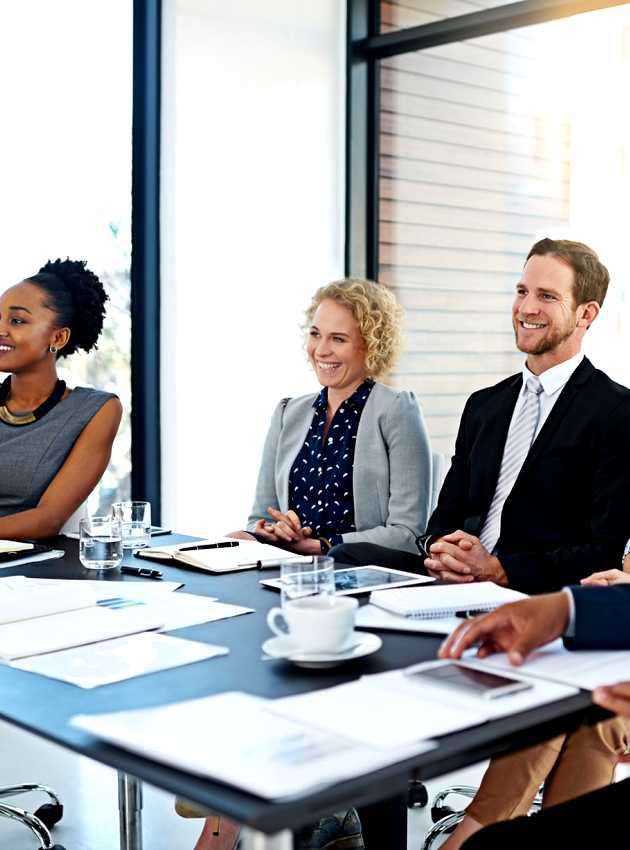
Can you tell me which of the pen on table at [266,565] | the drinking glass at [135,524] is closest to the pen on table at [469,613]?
the pen on table at [266,565]

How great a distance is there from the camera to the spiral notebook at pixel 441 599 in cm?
180

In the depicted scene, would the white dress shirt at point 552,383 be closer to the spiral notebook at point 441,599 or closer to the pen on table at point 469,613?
the spiral notebook at point 441,599

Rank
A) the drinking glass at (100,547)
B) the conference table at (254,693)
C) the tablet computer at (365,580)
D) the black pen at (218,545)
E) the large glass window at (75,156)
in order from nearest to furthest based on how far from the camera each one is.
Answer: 1. the conference table at (254,693)
2. the tablet computer at (365,580)
3. the drinking glass at (100,547)
4. the black pen at (218,545)
5. the large glass window at (75,156)

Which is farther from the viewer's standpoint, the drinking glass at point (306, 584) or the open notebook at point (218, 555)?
the open notebook at point (218, 555)

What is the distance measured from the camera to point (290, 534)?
2.98m

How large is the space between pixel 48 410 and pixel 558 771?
5.54 feet

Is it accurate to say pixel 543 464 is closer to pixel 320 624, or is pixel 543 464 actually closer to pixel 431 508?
pixel 431 508

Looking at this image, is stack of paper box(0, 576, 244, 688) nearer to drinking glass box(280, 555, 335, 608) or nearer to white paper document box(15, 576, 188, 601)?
white paper document box(15, 576, 188, 601)

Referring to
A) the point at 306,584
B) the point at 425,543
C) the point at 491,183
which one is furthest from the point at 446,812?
the point at 491,183

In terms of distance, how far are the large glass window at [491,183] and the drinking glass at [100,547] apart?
2.54 meters

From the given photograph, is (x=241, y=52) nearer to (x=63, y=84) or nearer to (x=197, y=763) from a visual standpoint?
(x=63, y=84)

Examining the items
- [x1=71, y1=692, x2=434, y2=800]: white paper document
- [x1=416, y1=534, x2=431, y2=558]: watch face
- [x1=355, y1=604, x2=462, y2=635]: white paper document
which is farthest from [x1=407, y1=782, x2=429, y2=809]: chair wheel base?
[x1=71, y1=692, x2=434, y2=800]: white paper document

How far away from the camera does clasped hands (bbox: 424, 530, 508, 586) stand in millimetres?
2523

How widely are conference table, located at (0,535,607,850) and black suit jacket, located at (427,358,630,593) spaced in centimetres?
86
